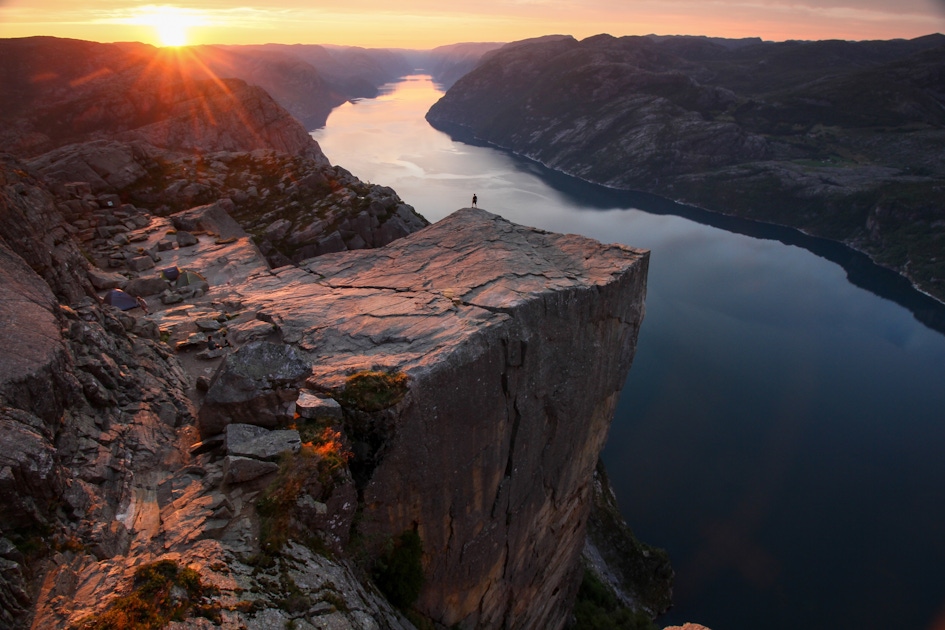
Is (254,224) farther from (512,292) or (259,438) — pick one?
(259,438)

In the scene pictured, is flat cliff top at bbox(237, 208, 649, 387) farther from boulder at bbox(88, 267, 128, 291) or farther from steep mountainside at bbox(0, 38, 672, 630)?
boulder at bbox(88, 267, 128, 291)

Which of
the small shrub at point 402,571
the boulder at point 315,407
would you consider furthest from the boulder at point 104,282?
the small shrub at point 402,571

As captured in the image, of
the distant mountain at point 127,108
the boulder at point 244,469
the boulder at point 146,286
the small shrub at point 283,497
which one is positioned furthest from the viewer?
the distant mountain at point 127,108

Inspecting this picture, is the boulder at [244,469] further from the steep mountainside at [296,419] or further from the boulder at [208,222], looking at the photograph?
the boulder at [208,222]

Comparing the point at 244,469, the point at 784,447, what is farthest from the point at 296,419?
the point at 784,447

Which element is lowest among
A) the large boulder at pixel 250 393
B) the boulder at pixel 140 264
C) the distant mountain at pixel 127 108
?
the boulder at pixel 140 264

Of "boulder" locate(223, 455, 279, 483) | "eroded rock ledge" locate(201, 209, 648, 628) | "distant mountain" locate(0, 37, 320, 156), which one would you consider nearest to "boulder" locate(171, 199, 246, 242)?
"eroded rock ledge" locate(201, 209, 648, 628)

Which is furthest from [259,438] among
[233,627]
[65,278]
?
[65,278]
